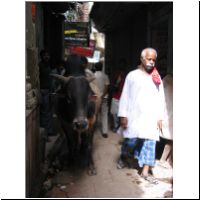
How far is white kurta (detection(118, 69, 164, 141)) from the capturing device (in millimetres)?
4535

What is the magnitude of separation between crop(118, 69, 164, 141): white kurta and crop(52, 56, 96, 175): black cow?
57cm

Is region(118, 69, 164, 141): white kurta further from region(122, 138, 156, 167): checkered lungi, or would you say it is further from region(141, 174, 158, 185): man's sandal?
region(141, 174, 158, 185): man's sandal

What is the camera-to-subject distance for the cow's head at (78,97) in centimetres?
449

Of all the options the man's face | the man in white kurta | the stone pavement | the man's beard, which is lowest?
the stone pavement

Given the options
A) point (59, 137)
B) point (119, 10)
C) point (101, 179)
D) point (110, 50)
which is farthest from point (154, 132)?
point (110, 50)

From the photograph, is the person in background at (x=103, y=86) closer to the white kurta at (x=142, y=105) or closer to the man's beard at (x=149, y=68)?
the white kurta at (x=142, y=105)

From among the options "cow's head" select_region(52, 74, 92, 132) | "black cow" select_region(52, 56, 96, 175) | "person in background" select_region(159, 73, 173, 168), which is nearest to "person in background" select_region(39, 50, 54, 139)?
"black cow" select_region(52, 56, 96, 175)

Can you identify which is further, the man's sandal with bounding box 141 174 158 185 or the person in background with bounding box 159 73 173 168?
the man's sandal with bounding box 141 174 158 185

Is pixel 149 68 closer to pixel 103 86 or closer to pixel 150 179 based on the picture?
pixel 150 179

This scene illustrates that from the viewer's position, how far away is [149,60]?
4.41m

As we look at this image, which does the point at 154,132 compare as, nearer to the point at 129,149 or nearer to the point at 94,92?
the point at 129,149

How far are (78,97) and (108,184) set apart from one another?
4.31ft

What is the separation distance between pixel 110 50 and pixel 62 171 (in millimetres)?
5958

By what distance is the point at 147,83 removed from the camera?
4.55 m
